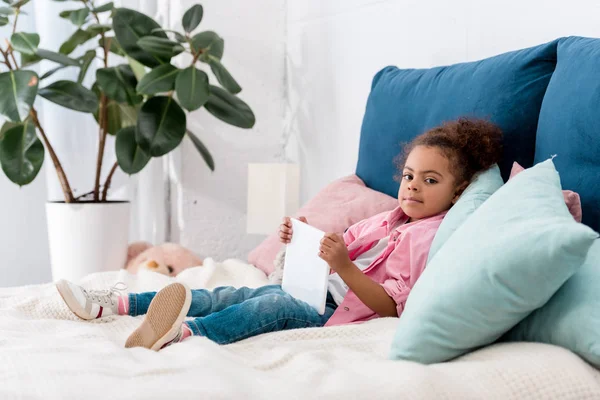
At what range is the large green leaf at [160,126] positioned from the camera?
96.7 inches

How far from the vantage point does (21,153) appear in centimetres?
246

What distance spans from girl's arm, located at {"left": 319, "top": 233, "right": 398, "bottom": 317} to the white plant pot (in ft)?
4.81

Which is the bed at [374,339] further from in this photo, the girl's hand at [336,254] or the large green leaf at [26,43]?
the large green leaf at [26,43]

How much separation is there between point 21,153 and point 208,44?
0.79m

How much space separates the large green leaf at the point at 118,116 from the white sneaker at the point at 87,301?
1367 mm

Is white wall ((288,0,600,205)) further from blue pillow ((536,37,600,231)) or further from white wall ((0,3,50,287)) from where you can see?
white wall ((0,3,50,287))

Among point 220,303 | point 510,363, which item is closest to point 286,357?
point 510,363

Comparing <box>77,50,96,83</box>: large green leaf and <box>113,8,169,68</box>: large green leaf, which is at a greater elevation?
<box>113,8,169,68</box>: large green leaf

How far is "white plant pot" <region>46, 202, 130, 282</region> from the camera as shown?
2678mm

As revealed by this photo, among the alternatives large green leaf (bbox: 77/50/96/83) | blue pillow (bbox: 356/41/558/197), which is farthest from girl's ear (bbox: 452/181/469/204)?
large green leaf (bbox: 77/50/96/83)

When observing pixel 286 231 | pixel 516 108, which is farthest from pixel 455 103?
pixel 286 231

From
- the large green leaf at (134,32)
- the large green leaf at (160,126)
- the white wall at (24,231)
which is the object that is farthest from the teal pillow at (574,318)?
the white wall at (24,231)

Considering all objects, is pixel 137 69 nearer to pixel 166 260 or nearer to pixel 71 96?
pixel 71 96

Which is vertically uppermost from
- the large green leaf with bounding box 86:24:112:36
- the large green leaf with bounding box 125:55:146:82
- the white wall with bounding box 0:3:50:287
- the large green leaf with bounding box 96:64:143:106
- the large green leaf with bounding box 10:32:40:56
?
the large green leaf with bounding box 86:24:112:36
